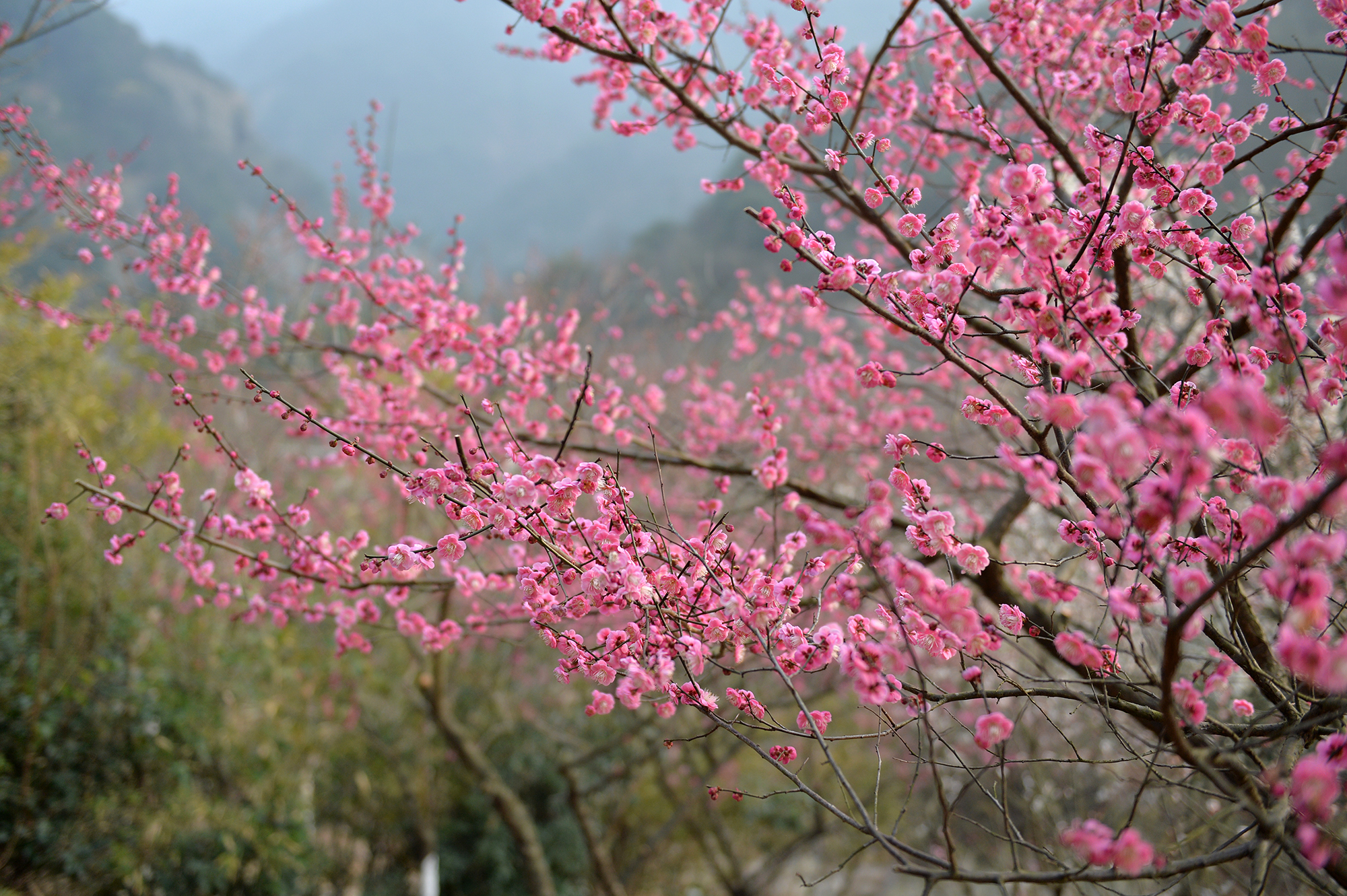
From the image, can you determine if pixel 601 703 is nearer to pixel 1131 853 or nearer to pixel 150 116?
pixel 1131 853

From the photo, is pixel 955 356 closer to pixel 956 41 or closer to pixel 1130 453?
pixel 1130 453

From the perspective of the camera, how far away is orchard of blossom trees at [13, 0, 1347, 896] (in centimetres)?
124

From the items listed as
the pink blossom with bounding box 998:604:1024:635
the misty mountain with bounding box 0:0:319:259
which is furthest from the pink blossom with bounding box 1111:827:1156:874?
the misty mountain with bounding box 0:0:319:259

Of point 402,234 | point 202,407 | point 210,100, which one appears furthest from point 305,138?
point 402,234

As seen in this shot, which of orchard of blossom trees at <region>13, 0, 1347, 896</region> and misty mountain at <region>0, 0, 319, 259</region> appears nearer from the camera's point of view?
orchard of blossom trees at <region>13, 0, 1347, 896</region>

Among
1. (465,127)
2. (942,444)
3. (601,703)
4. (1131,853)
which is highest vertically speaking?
(465,127)

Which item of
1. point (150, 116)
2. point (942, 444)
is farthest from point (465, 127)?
point (942, 444)

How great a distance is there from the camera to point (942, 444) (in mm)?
3123

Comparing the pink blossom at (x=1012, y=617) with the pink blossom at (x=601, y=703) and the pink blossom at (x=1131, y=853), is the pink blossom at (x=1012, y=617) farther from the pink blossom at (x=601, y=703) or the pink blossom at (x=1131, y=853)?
the pink blossom at (x=601, y=703)

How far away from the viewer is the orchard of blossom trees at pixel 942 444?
124 cm

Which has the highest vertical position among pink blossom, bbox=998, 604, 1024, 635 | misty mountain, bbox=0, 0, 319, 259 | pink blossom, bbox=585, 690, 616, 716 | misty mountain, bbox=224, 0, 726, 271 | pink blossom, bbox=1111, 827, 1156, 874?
misty mountain, bbox=224, 0, 726, 271

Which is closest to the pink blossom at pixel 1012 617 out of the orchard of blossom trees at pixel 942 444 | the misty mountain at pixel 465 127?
the orchard of blossom trees at pixel 942 444

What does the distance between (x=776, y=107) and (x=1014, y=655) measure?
6057 mm

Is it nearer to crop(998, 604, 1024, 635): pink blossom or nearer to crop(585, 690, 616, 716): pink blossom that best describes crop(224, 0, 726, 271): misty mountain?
crop(585, 690, 616, 716): pink blossom
